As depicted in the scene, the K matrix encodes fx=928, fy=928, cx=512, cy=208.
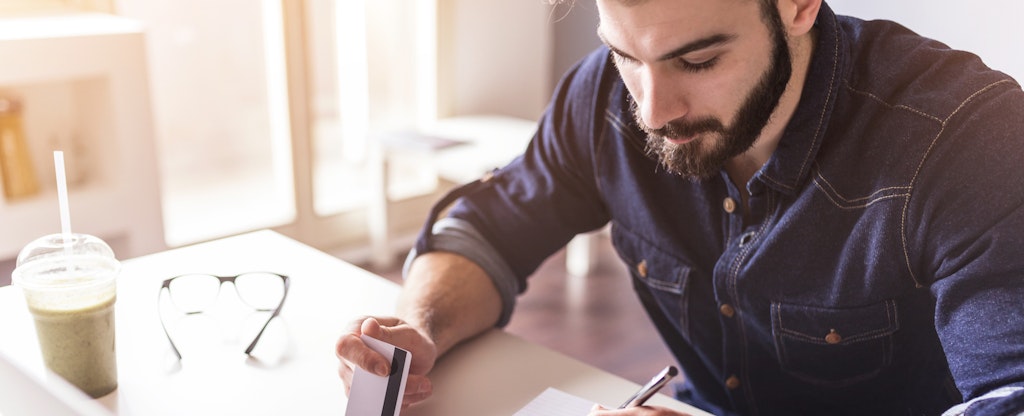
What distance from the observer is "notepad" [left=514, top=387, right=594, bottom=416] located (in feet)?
3.06

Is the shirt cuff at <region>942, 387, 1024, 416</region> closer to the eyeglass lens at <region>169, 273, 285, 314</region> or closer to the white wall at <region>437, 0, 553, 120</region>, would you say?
the eyeglass lens at <region>169, 273, 285, 314</region>

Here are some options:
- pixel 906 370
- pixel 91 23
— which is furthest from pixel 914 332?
pixel 91 23

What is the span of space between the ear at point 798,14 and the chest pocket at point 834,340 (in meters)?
0.31

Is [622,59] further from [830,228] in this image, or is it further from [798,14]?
[830,228]

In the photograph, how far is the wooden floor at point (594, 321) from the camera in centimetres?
247

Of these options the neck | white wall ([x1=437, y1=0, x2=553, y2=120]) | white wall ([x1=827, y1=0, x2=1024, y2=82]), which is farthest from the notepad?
white wall ([x1=437, y1=0, x2=553, y2=120])

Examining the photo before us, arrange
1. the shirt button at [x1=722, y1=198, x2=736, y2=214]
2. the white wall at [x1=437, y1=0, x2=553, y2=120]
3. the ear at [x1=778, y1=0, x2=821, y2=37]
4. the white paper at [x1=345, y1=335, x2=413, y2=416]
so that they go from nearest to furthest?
the white paper at [x1=345, y1=335, x2=413, y2=416] → the ear at [x1=778, y1=0, x2=821, y2=37] → the shirt button at [x1=722, y1=198, x2=736, y2=214] → the white wall at [x1=437, y1=0, x2=553, y2=120]

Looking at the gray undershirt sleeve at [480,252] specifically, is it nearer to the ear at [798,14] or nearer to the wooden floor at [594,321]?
the ear at [798,14]

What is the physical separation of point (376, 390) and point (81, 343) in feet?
0.96

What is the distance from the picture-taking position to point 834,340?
106 centimetres

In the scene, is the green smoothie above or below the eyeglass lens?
above

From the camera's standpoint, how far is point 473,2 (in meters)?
3.19

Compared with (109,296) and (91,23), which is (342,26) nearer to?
(91,23)

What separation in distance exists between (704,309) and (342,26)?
205cm
